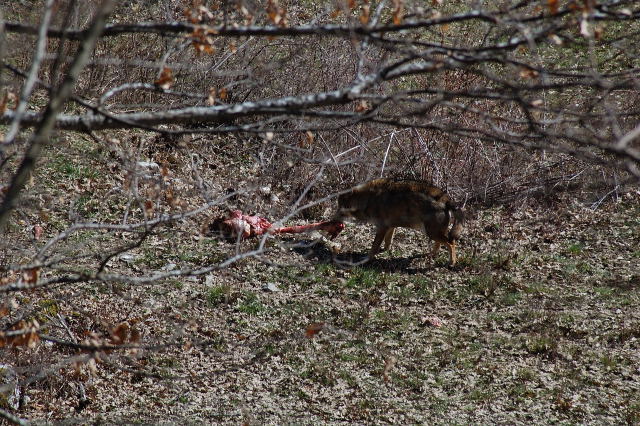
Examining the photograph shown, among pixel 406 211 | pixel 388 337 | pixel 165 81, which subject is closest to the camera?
pixel 165 81

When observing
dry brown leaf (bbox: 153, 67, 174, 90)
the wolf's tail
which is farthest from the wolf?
dry brown leaf (bbox: 153, 67, 174, 90)

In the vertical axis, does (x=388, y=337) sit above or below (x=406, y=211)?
below

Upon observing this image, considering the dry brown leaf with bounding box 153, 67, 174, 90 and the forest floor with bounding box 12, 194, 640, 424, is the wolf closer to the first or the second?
the forest floor with bounding box 12, 194, 640, 424

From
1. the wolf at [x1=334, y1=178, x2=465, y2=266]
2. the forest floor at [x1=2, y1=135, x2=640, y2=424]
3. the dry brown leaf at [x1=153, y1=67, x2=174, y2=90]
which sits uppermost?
the wolf at [x1=334, y1=178, x2=465, y2=266]

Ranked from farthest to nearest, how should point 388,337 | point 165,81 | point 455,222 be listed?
1. point 455,222
2. point 388,337
3. point 165,81

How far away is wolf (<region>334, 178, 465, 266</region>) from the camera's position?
10625mm

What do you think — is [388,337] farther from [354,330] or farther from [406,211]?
[406,211]

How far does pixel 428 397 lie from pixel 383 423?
28.6 inches

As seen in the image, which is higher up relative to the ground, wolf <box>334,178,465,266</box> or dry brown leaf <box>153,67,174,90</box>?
wolf <box>334,178,465,266</box>

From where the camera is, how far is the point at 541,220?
40.8ft

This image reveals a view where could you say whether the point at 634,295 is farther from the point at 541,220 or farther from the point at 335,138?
the point at 335,138

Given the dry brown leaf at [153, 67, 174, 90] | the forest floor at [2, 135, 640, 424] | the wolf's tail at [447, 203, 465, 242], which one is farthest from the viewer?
the wolf's tail at [447, 203, 465, 242]

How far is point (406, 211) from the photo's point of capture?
10.8 metres

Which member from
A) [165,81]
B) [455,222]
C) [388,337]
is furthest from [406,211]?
[165,81]
